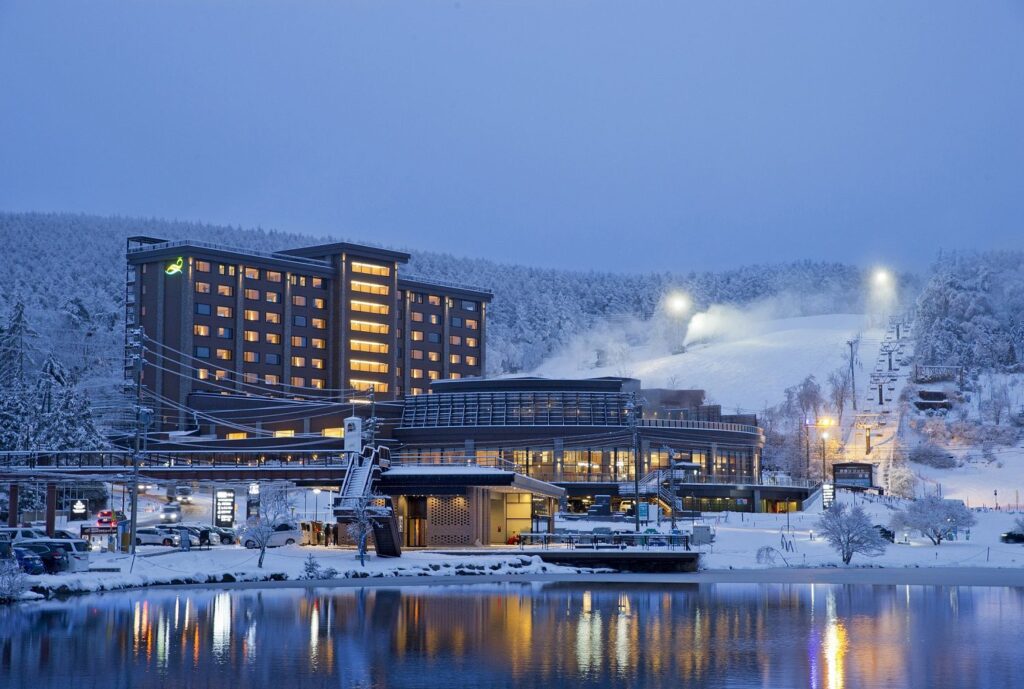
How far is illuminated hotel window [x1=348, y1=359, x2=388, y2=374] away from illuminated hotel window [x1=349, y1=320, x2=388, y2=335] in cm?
385

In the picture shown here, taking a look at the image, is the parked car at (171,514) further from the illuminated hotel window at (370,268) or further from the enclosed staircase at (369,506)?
the illuminated hotel window at (370,268)

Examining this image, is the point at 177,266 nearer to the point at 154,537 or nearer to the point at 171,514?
the point at 171,514

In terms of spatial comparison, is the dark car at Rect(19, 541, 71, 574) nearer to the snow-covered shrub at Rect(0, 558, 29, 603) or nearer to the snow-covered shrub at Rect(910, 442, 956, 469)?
the snow-covered shrub at Rect(0, 558, 29, 603)

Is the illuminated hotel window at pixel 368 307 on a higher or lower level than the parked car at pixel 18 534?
higher

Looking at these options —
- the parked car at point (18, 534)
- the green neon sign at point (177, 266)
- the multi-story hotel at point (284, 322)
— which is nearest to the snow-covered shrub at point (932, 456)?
the multi-story hotel at point (284, 322)

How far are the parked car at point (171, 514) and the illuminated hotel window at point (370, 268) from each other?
271 feet

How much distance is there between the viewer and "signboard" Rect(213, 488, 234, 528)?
82250mm

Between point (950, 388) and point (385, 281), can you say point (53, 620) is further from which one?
point (950, 388)

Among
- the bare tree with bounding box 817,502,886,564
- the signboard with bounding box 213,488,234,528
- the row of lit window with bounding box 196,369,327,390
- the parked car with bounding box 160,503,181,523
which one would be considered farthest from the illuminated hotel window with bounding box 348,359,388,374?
the bare tree with bounding box 817,502,886,564

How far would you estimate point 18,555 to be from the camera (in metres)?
48.7

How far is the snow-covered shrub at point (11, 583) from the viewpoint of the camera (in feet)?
137

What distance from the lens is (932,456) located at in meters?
158

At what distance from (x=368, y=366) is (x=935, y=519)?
10010cm

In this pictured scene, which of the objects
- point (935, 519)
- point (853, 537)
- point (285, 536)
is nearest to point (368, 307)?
point (285, 536)
